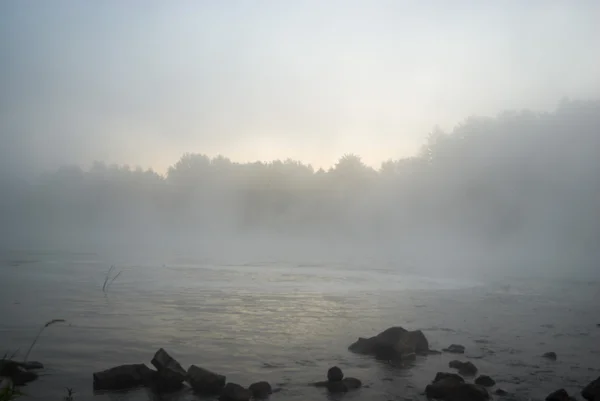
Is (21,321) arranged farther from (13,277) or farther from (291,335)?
Answer: (13,277)

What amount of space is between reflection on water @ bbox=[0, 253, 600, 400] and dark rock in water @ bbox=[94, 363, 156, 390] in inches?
15.4

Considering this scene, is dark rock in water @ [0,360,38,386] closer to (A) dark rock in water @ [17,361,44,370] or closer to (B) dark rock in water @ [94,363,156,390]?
(A) dark rock in water @ [17,361,44,370]

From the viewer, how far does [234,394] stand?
42.5 ft

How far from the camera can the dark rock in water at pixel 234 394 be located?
42.3ft

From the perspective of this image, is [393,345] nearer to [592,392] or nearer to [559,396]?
[559,396]

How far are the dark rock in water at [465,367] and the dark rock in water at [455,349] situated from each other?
2638 mm

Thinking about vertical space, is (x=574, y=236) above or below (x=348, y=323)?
above

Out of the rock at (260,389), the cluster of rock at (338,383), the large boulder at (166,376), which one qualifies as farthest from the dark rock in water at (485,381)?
the large boulder at (166,376)

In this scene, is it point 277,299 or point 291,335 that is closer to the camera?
point 291,335

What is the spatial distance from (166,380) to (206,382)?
3.55 feet

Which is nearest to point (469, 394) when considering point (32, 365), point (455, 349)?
point (455, 349)

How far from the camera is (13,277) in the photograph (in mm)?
40656

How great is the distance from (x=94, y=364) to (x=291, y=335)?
27.2 ft

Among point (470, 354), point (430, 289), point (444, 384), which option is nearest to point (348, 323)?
Answer: point (470, 354)
